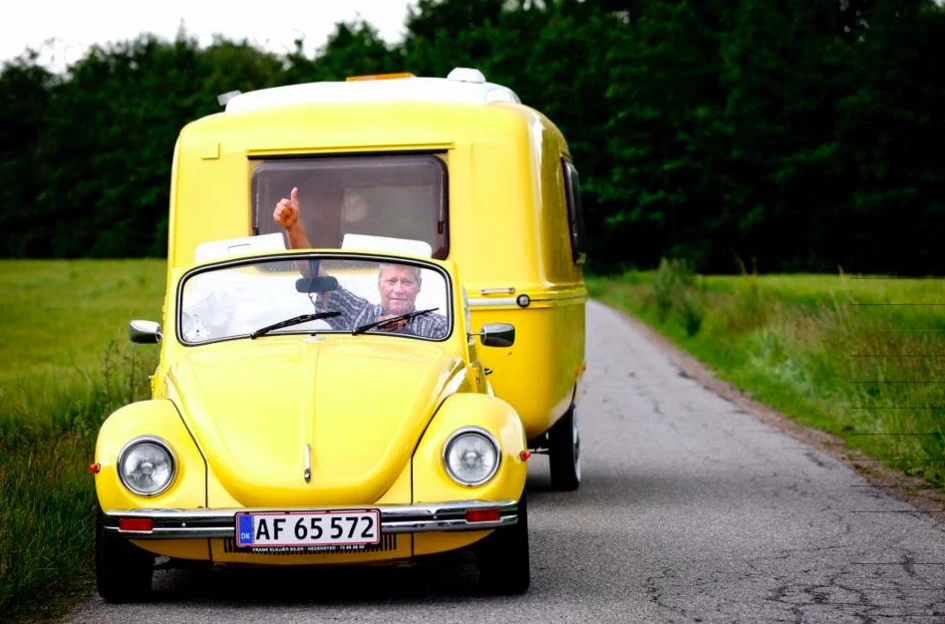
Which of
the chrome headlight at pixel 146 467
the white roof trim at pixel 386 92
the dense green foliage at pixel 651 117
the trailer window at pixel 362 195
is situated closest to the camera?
the chrome headlight at pixel 146 467

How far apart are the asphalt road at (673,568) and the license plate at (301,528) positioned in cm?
33

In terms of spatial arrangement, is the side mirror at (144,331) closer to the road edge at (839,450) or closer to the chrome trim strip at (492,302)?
the chrome trim strip at (492,302)

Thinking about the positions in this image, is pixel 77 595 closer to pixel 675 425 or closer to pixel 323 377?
pixel 323 377

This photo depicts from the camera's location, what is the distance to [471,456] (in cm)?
647

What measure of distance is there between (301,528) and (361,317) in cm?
170

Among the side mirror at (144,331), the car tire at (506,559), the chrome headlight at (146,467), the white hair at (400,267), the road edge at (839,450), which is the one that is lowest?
the road edge at (839,450)

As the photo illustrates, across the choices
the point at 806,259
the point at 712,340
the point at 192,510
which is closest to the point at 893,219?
the point at 806,259

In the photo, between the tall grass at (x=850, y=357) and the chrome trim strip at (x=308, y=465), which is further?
the tall grass at (x=850, y=357)

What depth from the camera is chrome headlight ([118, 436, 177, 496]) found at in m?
6.33

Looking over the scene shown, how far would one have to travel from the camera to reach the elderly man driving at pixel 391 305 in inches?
301

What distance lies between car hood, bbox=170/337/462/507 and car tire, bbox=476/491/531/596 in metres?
0.56

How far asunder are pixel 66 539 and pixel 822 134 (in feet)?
219

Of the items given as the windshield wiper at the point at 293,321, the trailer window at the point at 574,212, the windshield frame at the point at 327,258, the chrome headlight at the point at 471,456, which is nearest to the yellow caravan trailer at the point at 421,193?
the trailer window at the point at 574,212

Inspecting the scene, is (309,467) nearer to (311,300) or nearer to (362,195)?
(311,300)
